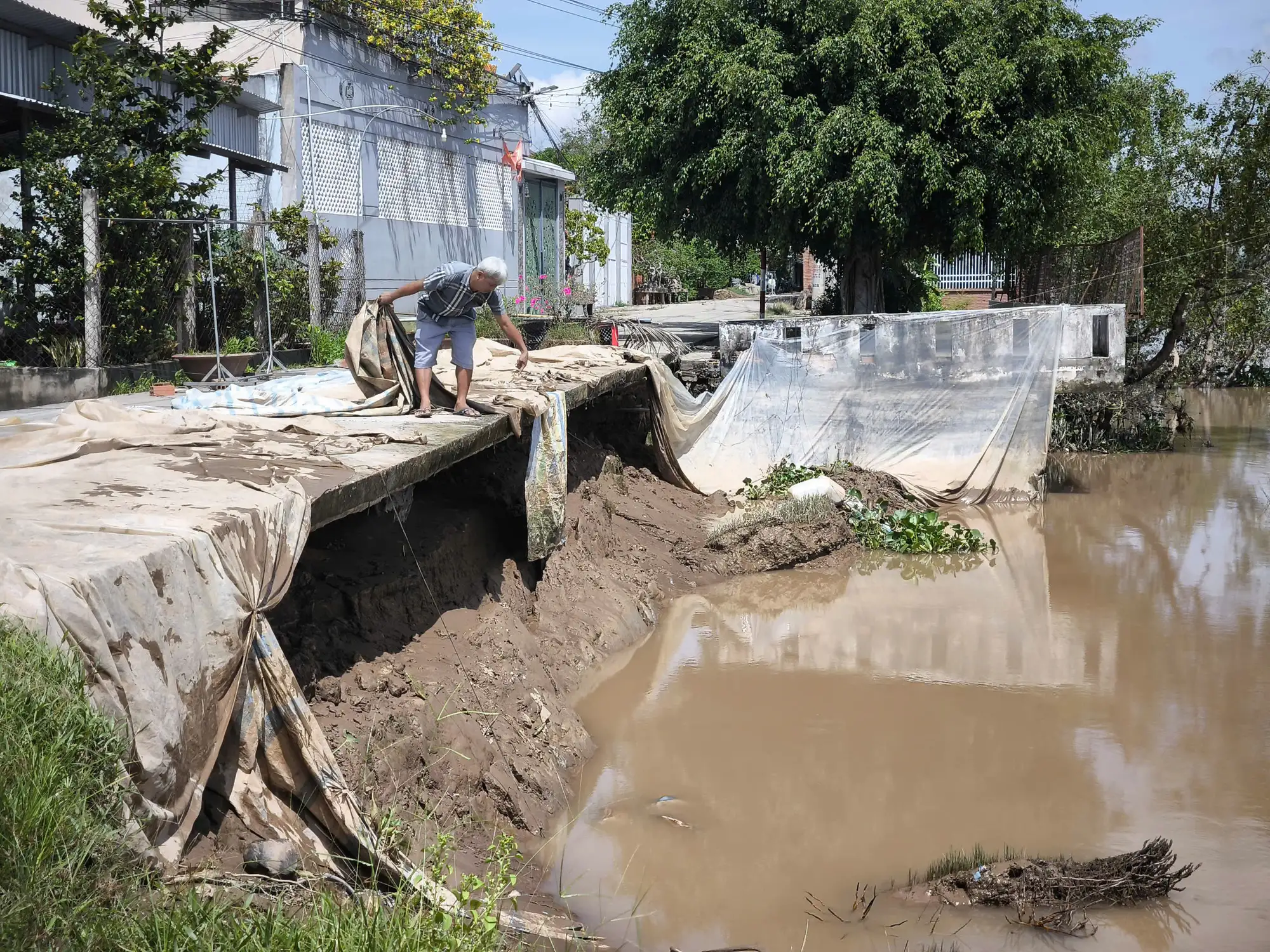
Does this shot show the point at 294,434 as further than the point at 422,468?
Yes

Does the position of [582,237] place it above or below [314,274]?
above

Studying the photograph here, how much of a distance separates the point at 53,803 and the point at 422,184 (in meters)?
18.1

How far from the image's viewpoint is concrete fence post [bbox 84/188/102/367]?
31.6 ft

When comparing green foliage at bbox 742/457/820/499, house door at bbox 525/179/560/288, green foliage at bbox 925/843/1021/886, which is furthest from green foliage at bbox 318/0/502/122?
green foliage at bbox 925/843/1021/886

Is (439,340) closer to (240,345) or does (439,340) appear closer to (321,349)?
(240,345)

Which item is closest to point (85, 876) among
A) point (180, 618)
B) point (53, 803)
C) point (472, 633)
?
point (53, 803)

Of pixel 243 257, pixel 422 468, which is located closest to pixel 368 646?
pixel 422 468

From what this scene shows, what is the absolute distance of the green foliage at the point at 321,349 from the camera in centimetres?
1324

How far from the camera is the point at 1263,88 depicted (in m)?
16.0

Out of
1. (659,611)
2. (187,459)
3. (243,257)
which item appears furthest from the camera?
(243,257)

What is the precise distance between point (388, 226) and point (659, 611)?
1150 cm

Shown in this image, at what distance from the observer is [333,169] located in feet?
56.7

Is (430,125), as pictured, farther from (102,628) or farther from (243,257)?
(102,628)

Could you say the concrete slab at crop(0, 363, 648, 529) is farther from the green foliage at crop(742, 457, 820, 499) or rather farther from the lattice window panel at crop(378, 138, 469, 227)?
the lattice window panel at crop(378, 138, 469, 227)
